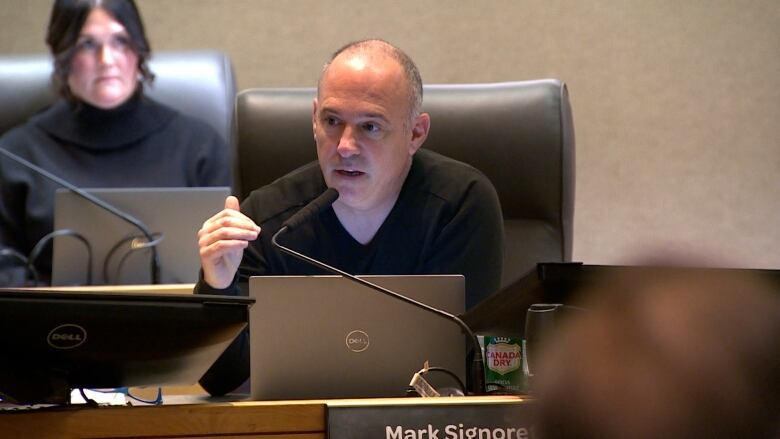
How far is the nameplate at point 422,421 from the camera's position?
1.08 meters

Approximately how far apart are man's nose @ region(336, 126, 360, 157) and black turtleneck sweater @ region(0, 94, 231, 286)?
1.20 metres

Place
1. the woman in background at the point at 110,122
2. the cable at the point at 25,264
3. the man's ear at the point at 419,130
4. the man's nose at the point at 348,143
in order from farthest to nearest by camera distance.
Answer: the woman in background at the point at 110,122
the cable at the point at 25,264
the man's ear at the point at 419,130
the man's nose at the point at 348,143

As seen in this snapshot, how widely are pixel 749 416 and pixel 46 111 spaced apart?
9.26 ft

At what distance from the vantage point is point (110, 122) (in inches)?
121

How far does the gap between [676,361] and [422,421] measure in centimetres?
75

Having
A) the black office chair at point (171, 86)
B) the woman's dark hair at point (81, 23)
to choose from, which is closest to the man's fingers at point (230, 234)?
the black office chair at point (171, 86)

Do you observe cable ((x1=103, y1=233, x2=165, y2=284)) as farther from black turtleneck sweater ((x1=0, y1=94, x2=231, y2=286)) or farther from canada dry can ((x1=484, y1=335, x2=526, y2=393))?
canada dry can ((x1=484, y1=335, x2=526, y2=393))

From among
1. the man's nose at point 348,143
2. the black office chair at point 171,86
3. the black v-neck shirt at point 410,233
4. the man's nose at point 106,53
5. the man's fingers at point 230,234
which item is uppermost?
the man's nose at point 106,53

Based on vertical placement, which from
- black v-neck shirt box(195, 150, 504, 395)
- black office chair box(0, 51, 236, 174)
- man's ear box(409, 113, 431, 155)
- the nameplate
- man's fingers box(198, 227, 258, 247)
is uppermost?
black office chair box(0, 51, 236, 174)

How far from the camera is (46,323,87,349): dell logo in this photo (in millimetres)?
1034

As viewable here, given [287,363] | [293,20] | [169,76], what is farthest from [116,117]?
[287,363]

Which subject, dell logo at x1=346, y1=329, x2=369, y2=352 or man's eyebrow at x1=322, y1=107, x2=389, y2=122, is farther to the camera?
man's eyebrow at x1=322, y1=107, x2=389, y2=122

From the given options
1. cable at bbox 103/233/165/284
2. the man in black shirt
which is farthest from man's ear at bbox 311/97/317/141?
cable at bbox 103/233/165/284

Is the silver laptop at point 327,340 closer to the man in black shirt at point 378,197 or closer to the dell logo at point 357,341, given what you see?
the dell logo at point 357,341
